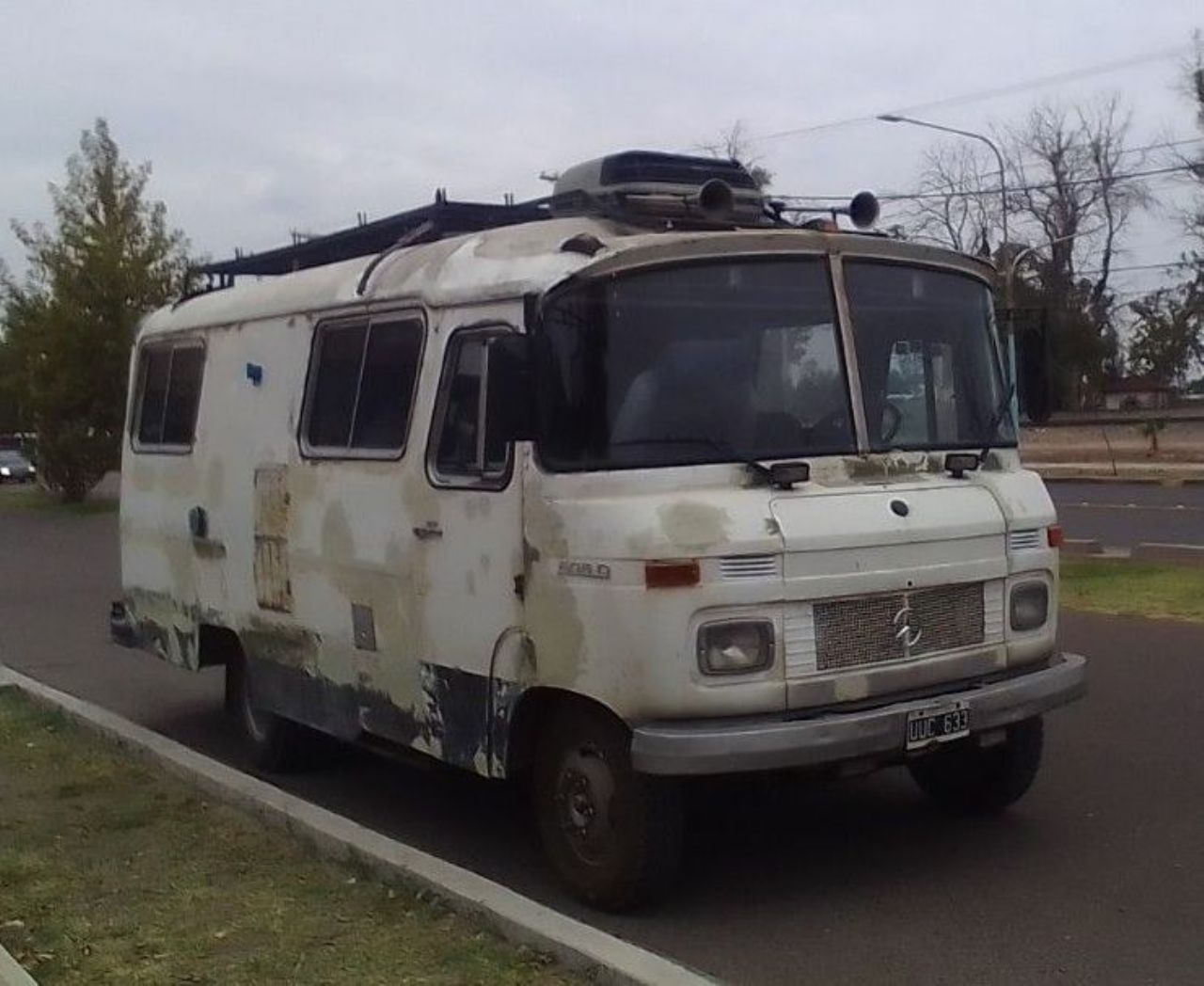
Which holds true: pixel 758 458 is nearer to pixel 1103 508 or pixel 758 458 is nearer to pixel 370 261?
pixel 370 261

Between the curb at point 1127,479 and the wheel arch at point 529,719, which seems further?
the curb at point 1127,479

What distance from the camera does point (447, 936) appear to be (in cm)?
580

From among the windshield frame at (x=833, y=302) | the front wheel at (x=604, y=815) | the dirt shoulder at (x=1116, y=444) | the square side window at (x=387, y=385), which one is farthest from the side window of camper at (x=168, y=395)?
the dirt shoulder at (x=1116, y=444)

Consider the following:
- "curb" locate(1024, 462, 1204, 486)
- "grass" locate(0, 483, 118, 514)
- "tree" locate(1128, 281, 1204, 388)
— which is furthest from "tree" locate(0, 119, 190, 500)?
"tree" locate(1128, 281, 1204, 388)

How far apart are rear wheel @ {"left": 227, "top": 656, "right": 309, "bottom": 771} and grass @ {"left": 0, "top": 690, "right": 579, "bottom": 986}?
25.1 inches

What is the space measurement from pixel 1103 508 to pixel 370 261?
68.4 feet

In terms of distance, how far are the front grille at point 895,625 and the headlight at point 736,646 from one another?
0.23 meters

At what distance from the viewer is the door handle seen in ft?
22.4

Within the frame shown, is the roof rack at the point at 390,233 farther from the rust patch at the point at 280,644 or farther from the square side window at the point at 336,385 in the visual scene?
the rust patch at the point at 280,644

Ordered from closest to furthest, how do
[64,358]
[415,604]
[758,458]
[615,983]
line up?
[615,983] → [758,458] → [415,604] → [64,358]

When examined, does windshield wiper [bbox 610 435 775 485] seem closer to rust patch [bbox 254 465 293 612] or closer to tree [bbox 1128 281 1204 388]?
rust patch [bbox 254 465 293 612]

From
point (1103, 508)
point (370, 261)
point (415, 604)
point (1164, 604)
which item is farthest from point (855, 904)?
point (1103, 508)

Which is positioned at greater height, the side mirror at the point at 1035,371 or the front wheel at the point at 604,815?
the side mirror at the point at 1035,371

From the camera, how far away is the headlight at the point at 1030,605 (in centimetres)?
666
